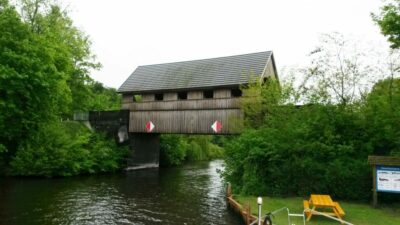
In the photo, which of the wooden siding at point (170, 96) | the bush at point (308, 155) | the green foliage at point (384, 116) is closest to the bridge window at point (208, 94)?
the wooden siding at point (170, 96)

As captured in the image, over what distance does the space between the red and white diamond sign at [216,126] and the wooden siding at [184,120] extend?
0.72ft

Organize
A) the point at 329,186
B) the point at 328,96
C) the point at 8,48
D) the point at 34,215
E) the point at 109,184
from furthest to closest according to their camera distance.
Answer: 1. the point at 109,184
2. the point at 8,48
3. the point at 328,96
4. the point at 329,186
5. the point at 34,215

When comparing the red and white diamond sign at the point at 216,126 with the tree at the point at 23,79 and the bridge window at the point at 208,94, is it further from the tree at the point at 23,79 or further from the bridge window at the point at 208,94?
the tree at the point at 23,79

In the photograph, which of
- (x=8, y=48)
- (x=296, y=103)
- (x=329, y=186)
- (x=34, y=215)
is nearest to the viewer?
(x=34, y=215)

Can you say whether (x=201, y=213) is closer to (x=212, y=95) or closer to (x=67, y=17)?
(x=212, y=95)

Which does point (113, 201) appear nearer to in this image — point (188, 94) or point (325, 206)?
point (325, 206)

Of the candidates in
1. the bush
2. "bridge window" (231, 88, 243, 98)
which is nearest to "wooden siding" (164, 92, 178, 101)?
"bridge window" (231, 88, 243, 98)

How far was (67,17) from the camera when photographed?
114 feet

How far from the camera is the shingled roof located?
24109 mm

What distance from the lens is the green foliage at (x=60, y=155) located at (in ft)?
82.4

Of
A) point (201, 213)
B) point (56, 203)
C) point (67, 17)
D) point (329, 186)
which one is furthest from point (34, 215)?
point (67, 17)

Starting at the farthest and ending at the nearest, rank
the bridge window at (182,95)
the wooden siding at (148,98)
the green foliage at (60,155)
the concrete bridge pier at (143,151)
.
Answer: the concrete bridge pier at (143,151)
the wooden siding at (148,98)
the bridge window at (182,95)
the green foliage at (60,155)

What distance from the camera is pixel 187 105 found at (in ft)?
86.4

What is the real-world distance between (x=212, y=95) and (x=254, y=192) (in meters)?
11.6
